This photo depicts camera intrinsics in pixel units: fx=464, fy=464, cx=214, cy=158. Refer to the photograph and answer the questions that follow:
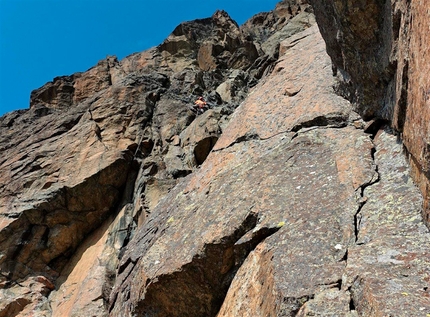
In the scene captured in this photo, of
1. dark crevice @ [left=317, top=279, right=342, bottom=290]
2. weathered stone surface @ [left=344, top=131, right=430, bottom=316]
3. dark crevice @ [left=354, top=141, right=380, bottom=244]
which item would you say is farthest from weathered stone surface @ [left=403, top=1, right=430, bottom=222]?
dark crevice @ [left=317, top=279, right=342, bottom=290]

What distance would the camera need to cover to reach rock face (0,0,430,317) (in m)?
9.01

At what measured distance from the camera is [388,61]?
11188mm

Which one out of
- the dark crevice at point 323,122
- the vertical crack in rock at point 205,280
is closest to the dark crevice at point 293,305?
the vertical crack in rock at point 205,280

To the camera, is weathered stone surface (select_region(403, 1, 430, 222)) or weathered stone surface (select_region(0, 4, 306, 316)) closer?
weathered stone surface (select_region(403, 1, 430, 222))

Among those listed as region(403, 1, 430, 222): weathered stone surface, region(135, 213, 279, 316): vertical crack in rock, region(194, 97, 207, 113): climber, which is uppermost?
region(194, 97, 207, 113): climber

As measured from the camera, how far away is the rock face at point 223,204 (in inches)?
355

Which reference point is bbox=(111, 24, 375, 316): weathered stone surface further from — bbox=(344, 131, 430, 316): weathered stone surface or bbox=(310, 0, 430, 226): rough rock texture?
bbox=(310, 0, 430, 226): rough rock texture

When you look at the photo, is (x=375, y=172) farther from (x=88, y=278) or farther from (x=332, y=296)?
(x=88, y=278)

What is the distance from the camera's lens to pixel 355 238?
9.47 meters

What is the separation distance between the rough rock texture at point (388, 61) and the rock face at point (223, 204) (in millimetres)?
128

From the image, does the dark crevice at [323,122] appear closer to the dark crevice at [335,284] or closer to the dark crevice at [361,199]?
the dark crevice at [361,199]

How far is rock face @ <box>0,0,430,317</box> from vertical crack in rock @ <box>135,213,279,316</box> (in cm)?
4

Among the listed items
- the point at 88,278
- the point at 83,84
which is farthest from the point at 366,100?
the point at 83,84

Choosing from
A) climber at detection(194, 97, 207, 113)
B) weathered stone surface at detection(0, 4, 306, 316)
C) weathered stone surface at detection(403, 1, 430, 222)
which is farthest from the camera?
climber at detection(194, 97, 207, 113)
